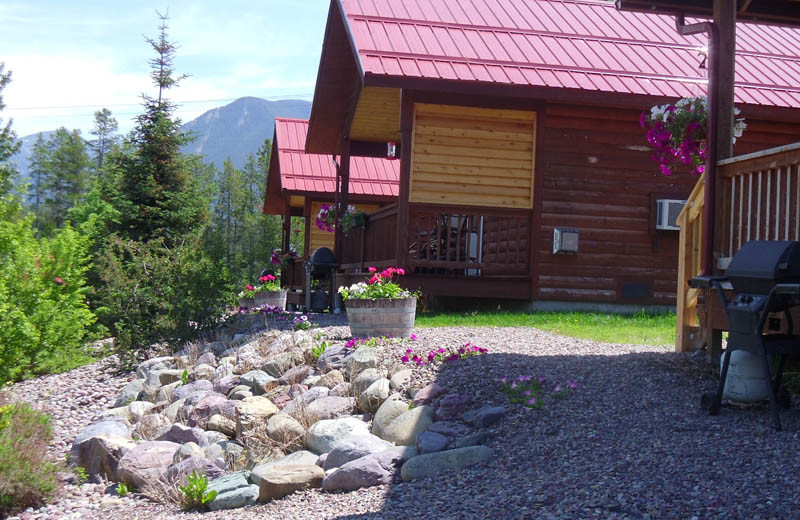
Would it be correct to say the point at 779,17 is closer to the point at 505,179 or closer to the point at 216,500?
the point at 505,179

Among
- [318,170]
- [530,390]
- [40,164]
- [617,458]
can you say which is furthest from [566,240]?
[40,164]

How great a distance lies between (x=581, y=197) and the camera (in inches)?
438

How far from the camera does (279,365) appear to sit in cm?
780

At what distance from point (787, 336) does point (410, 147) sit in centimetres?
677

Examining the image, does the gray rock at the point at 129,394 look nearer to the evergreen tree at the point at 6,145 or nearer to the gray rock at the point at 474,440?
the gray rock at the point at 474,440

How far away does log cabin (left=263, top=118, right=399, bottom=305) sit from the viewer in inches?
747

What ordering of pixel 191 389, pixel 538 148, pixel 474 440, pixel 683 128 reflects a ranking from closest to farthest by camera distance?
pixel 474 440, pixel 683 128, pixel 191 389, pixel 538 148

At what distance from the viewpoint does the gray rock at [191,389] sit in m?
8.17

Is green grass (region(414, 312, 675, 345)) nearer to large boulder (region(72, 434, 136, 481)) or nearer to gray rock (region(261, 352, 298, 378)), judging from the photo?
gray rock (region(261, 352, 298, 378))

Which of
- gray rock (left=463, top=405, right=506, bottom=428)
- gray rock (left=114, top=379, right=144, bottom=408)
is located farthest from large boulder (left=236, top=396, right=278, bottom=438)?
gray rock (left=114, top=379, right=144, bottom=408)

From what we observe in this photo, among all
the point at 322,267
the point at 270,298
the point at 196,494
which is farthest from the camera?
the point at 322,267

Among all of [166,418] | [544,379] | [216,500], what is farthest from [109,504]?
[544,379]

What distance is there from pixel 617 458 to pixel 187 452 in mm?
3631

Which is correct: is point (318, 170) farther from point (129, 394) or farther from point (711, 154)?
point (711, 154)
